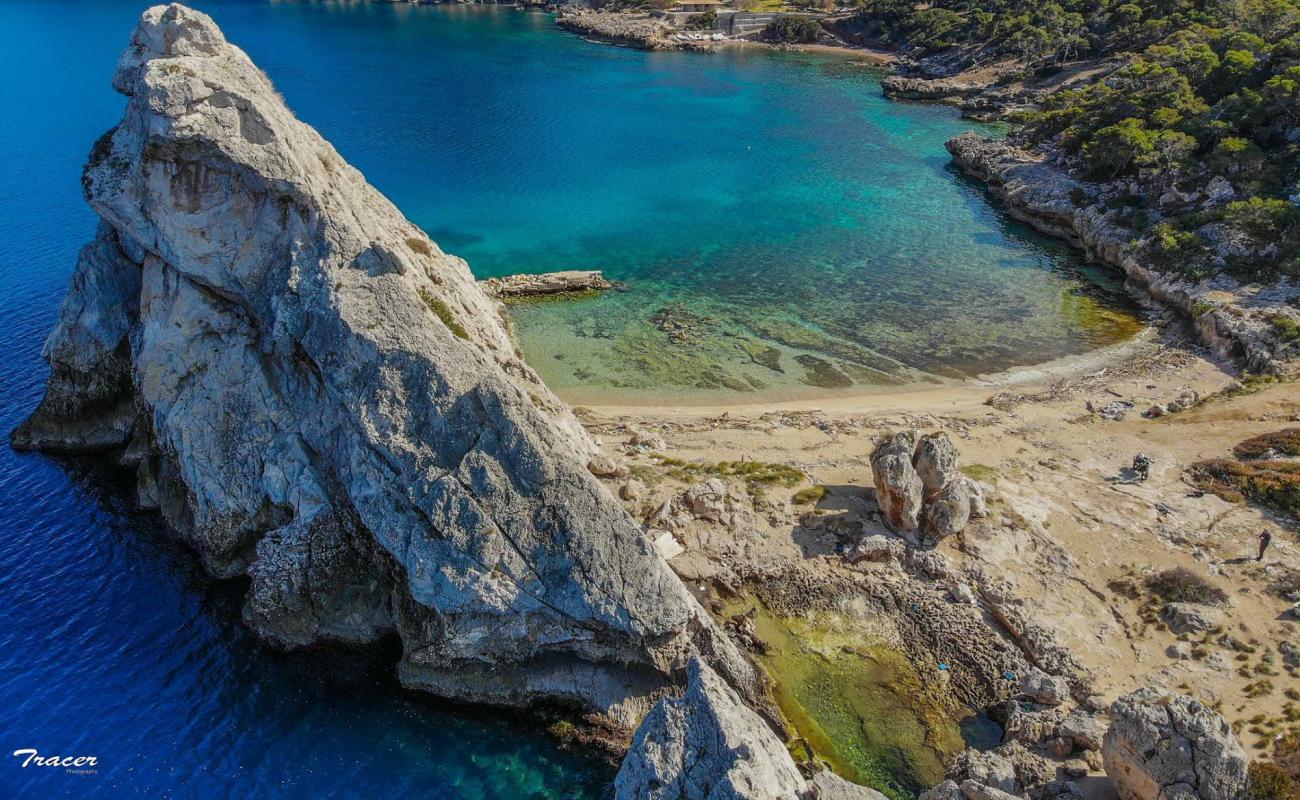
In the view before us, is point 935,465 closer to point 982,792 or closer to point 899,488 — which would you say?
point 899,488

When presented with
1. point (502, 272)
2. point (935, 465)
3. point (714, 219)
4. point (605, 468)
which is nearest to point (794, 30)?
point (714, 219)

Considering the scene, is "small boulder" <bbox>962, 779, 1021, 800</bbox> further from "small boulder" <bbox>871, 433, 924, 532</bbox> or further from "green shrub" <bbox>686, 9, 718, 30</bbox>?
"green shrub" <bbox>686, 9, 718, 30</bbox>

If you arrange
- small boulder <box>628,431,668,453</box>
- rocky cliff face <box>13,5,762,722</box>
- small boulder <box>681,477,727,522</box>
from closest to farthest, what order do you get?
rocky cliff face <box>13,5,762,722</box> → small boulder <box>681,477,727,522</box> → small boulder <box>628,431,668,453</box>

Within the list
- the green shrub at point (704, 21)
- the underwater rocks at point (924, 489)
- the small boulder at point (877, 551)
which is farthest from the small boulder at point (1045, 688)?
the green shrub at point (704, 21)

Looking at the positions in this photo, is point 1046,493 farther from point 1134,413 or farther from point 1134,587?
point 1134,413

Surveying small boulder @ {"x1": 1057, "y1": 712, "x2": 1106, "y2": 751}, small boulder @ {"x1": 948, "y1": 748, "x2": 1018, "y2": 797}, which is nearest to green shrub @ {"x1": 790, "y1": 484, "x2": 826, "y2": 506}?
small boulder @ {"x1": 948, "y1": 748, "x2": 1018, "y2": 797}

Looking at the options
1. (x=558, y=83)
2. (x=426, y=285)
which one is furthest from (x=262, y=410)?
(x=558, y=83)
